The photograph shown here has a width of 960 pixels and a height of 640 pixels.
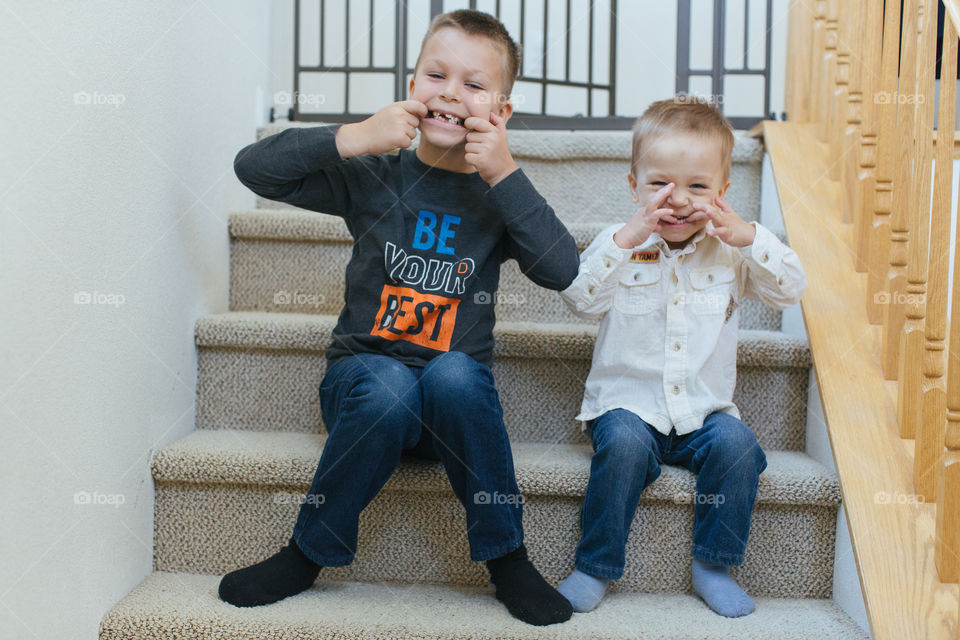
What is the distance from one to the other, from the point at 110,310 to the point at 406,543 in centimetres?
48

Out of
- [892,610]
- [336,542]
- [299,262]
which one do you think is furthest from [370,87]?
[892,610]

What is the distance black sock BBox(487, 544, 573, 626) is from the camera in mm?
914

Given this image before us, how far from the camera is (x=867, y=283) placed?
3.92 ft

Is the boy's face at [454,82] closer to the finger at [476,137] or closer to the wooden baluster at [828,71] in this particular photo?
the finger at [476,137]

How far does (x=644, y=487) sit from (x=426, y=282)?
40 cm

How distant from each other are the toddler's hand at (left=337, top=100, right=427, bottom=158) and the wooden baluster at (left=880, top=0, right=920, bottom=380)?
2.24 ft

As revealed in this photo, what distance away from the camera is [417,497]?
41.5 inches

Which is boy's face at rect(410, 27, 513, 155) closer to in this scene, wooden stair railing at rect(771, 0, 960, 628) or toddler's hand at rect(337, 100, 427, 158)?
toddler's hand at rect(337, 100, 427, 158)

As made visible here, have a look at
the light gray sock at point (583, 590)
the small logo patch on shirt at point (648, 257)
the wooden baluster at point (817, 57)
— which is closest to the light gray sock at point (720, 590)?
the light gray sock at point (583, 590)

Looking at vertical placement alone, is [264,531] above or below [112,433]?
below

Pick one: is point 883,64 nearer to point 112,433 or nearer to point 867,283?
point 867,283

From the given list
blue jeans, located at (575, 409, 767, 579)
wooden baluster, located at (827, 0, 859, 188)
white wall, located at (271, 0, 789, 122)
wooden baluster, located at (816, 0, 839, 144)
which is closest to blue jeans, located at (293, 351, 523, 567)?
blue jeans, located at (575, 409, 767, 579)

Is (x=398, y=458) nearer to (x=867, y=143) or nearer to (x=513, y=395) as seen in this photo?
(x=513, y=395)

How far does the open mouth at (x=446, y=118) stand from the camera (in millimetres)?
1049
